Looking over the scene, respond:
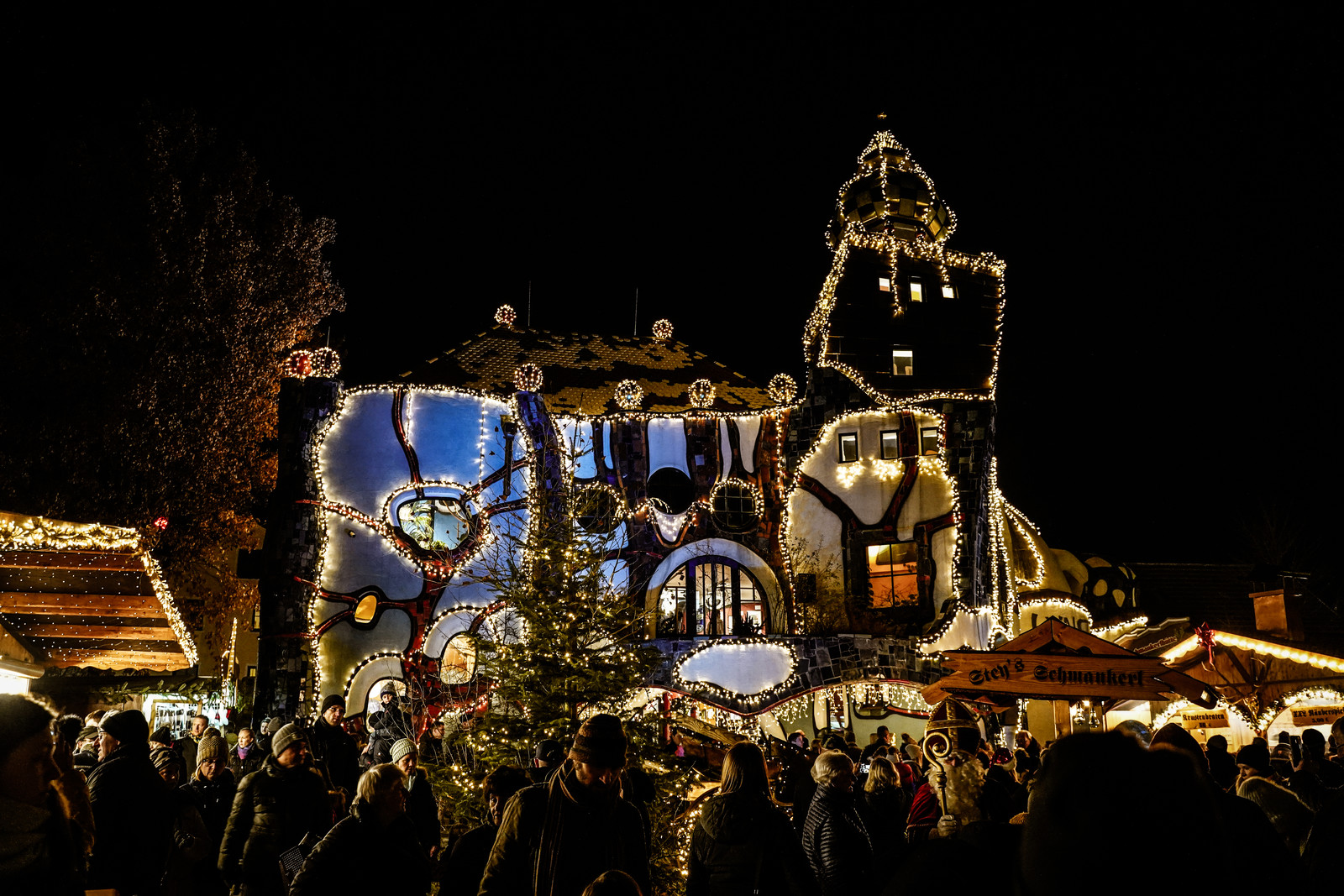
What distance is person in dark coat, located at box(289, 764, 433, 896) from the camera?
174 inches

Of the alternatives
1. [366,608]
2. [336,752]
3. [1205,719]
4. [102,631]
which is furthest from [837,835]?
[366,608]

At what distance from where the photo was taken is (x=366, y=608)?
24.0 metres

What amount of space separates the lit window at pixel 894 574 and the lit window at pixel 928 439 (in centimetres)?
224

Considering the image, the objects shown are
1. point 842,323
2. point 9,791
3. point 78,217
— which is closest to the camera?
point 9,791

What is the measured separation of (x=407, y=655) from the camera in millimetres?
23797

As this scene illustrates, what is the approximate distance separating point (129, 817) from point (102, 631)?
3748 mm

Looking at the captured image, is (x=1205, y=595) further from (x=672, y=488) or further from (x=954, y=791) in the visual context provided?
(x=954, y=791)

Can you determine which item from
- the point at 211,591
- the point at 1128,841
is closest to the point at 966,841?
the point at 1128,841

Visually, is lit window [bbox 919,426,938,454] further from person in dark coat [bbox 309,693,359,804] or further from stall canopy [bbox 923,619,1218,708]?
person in dark coat [bbox 309,693,359,804]

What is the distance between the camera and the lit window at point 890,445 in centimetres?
2562

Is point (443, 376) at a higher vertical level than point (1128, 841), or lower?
higher

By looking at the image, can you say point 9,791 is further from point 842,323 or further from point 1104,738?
point 842,323

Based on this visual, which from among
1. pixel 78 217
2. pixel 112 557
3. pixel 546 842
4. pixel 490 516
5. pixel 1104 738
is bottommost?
pixel 546 842

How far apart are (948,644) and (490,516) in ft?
35.5
